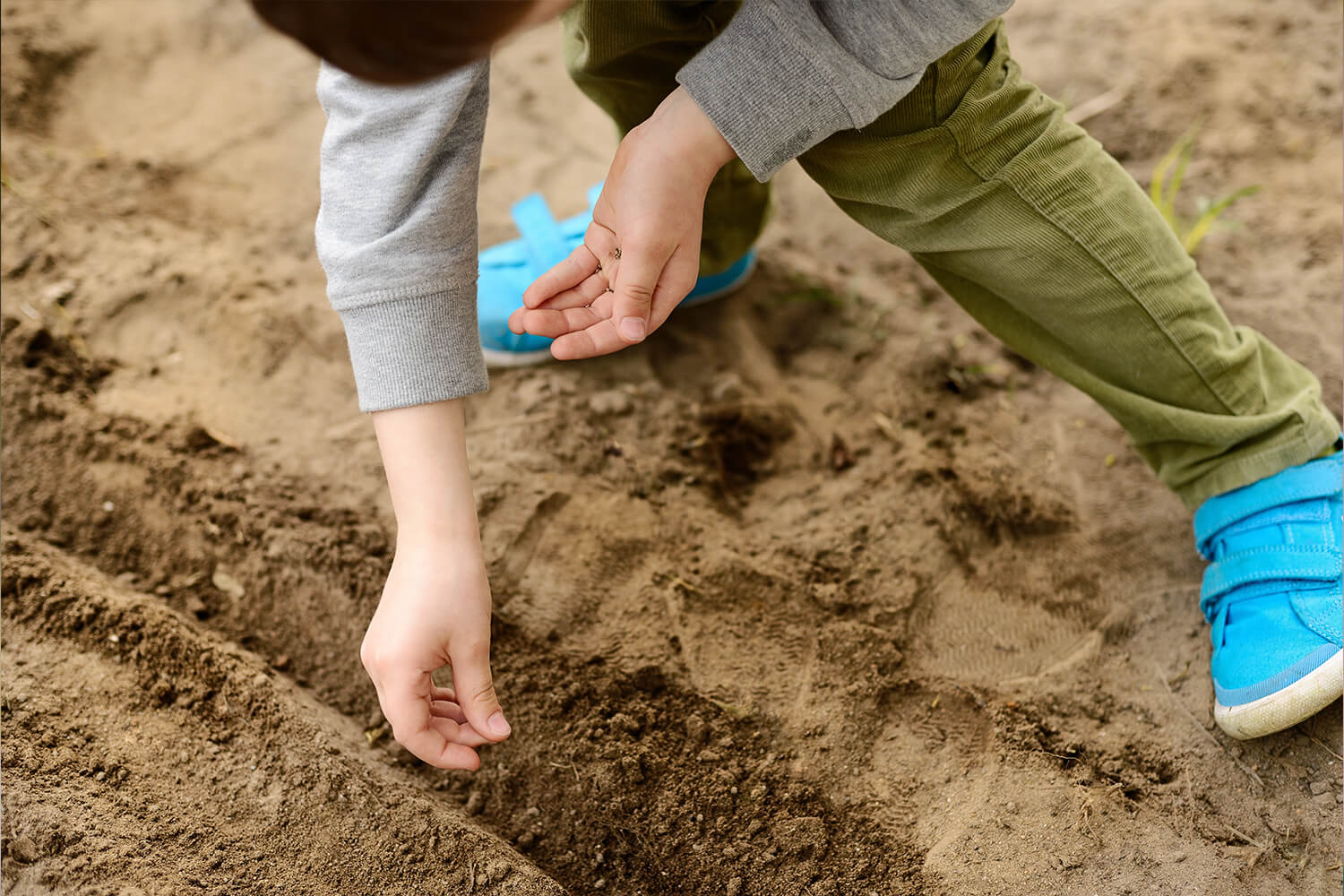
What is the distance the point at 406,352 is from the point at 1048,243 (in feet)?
2.93

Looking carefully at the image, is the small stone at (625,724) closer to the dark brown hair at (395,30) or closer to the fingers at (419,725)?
the fingers at (419,725)

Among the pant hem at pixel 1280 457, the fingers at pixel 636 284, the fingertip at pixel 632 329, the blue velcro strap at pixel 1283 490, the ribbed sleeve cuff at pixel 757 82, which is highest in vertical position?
the ribbed sleeve cuff at pixel 757 82

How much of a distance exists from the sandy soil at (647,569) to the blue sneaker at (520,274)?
0.21 ft

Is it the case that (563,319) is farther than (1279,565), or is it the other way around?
(1279,565)

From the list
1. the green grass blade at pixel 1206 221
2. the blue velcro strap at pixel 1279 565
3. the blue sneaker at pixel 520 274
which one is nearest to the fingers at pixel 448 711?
the blue sneaker at pixel 520 274

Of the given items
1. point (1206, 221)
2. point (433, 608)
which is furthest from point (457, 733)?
point (1206, 221)

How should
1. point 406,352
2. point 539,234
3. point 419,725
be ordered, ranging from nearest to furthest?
point 419,725 → point 406,352 → point 539,234

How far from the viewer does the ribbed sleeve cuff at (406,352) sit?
119 cm

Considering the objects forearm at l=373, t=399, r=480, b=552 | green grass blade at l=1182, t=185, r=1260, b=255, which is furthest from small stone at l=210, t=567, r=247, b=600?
green grass blade at l=1182, t=185, r=1260, b=255

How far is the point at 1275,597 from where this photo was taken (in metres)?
1.43

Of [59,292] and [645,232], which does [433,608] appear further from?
[59,292]

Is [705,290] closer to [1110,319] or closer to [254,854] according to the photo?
[1110,319]

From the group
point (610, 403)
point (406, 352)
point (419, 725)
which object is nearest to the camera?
point (419, 725)

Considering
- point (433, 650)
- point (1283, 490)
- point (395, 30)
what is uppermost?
point (395, 30)
